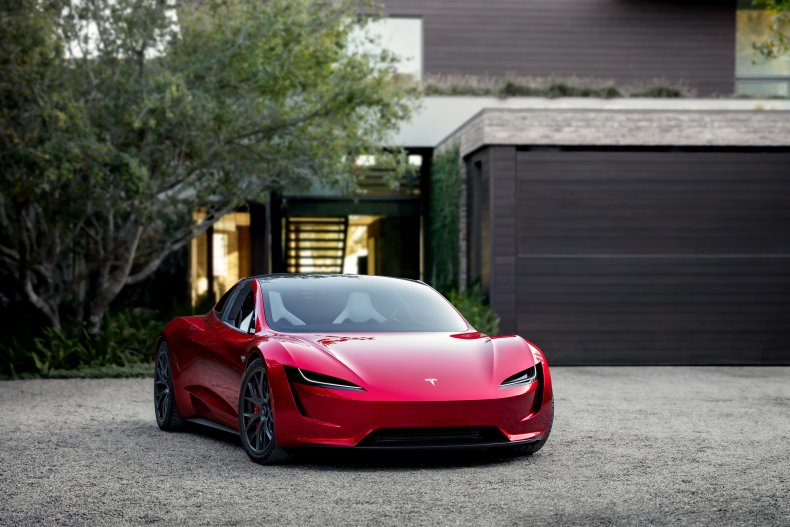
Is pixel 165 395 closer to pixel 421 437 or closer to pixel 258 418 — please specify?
pixel 258 418

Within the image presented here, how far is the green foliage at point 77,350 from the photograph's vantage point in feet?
52.8

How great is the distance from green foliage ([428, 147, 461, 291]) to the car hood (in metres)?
12.7

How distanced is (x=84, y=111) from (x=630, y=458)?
28.9 feet

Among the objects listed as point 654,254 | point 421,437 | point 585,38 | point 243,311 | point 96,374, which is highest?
point 585,38

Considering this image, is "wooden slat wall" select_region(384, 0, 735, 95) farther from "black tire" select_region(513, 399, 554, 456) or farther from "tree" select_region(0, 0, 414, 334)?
"black tire" select_region(513, 399, 554, 456)

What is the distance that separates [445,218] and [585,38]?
8209mm

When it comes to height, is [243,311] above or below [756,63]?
below

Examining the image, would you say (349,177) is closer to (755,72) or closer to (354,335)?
(354,335)

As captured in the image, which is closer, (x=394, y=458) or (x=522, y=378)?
(x=522, y=378)

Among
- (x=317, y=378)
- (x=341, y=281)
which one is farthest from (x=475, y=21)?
(x=317, y=378)

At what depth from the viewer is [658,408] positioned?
38.9 ft

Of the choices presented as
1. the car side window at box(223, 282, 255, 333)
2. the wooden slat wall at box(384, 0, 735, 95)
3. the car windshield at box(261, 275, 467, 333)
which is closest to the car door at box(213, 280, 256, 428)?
the car side window at box(223, 282, 255, 333)

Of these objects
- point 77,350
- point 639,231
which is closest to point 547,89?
point 639,231

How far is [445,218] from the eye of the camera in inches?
878
